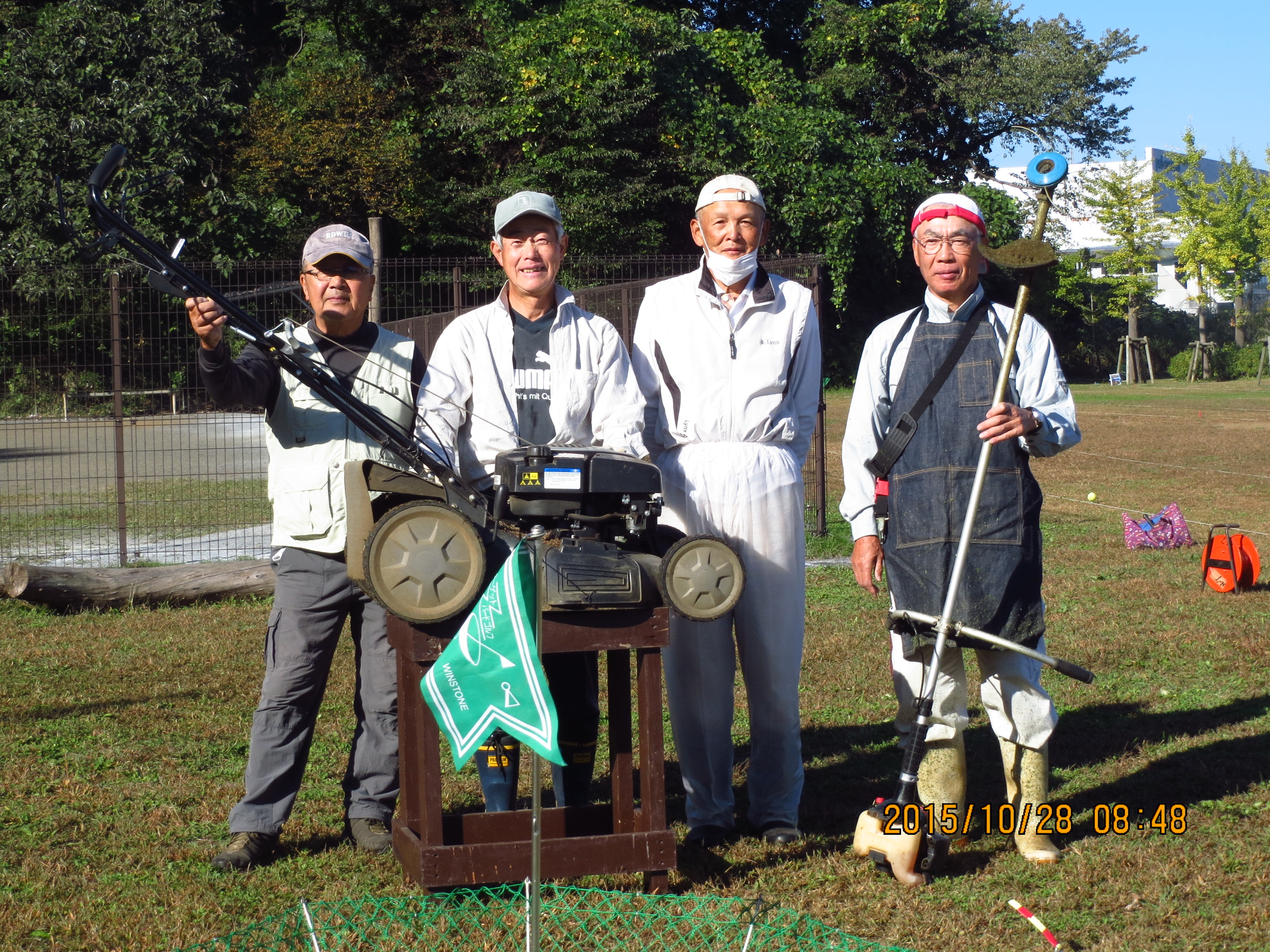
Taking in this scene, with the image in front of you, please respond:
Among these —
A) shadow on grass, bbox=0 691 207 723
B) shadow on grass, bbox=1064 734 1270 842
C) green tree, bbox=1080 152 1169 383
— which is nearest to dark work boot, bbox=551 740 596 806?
shadow on grass, bbox=1064 734 1270 842

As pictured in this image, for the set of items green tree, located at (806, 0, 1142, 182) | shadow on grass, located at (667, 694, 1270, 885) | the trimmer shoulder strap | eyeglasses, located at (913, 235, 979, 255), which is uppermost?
green tree, located at (806, 0, 1142, 182)

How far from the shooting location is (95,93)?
26516mm

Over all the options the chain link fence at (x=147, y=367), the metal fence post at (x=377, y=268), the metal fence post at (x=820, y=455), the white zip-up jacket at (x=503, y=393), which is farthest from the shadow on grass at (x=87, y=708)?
the metal fence post at (x=820, y=455)

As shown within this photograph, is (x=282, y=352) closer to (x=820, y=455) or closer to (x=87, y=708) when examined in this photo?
(x=87, y=708)

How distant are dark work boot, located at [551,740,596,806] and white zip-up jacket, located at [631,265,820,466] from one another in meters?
1.09

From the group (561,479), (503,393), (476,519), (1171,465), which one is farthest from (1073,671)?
(1171,465)

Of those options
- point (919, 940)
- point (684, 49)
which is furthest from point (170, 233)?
point (919, 940)

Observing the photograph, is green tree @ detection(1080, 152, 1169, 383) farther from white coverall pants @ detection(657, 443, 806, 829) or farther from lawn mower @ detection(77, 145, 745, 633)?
lawn mower @ detection(77, 145, 745, 633)

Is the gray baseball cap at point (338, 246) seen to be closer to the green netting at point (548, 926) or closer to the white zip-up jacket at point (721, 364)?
the white zip-up jacket at point (721, 364)

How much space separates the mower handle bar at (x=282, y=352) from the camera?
3.79m

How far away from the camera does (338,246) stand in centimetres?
425

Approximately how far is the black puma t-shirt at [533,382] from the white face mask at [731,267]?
26.8 inches

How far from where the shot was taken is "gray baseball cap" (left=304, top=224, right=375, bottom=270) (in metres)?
4.25

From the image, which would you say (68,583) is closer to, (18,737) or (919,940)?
(18,737)
